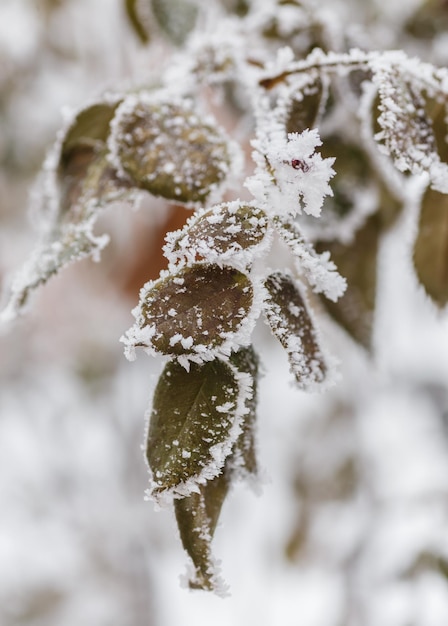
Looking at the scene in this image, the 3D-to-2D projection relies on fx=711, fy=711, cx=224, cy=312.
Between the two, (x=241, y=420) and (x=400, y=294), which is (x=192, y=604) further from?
(x=241, y=420)

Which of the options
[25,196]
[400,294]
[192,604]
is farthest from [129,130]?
[192,604]

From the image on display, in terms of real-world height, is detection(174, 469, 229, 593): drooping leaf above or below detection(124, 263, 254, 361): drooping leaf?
below

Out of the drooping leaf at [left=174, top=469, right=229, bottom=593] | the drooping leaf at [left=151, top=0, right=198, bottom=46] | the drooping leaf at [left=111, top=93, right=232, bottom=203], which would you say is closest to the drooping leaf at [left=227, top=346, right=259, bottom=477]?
the drooping leaf at [left=174, top=469, right=229, bottom=593]

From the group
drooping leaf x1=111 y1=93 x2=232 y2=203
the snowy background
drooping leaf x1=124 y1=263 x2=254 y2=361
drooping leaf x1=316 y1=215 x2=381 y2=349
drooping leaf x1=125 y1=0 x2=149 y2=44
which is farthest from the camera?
the snowy background

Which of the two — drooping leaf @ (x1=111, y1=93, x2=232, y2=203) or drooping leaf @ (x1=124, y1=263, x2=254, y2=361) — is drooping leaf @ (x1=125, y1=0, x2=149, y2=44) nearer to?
drooping leaf @ (x1=111, y1=93, x2=232, y2=203)

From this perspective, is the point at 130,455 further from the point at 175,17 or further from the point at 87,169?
the point at 87,169

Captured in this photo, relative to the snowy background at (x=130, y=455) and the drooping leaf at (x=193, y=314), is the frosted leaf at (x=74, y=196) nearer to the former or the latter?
the drooping leaf at (x=193, y=314)
